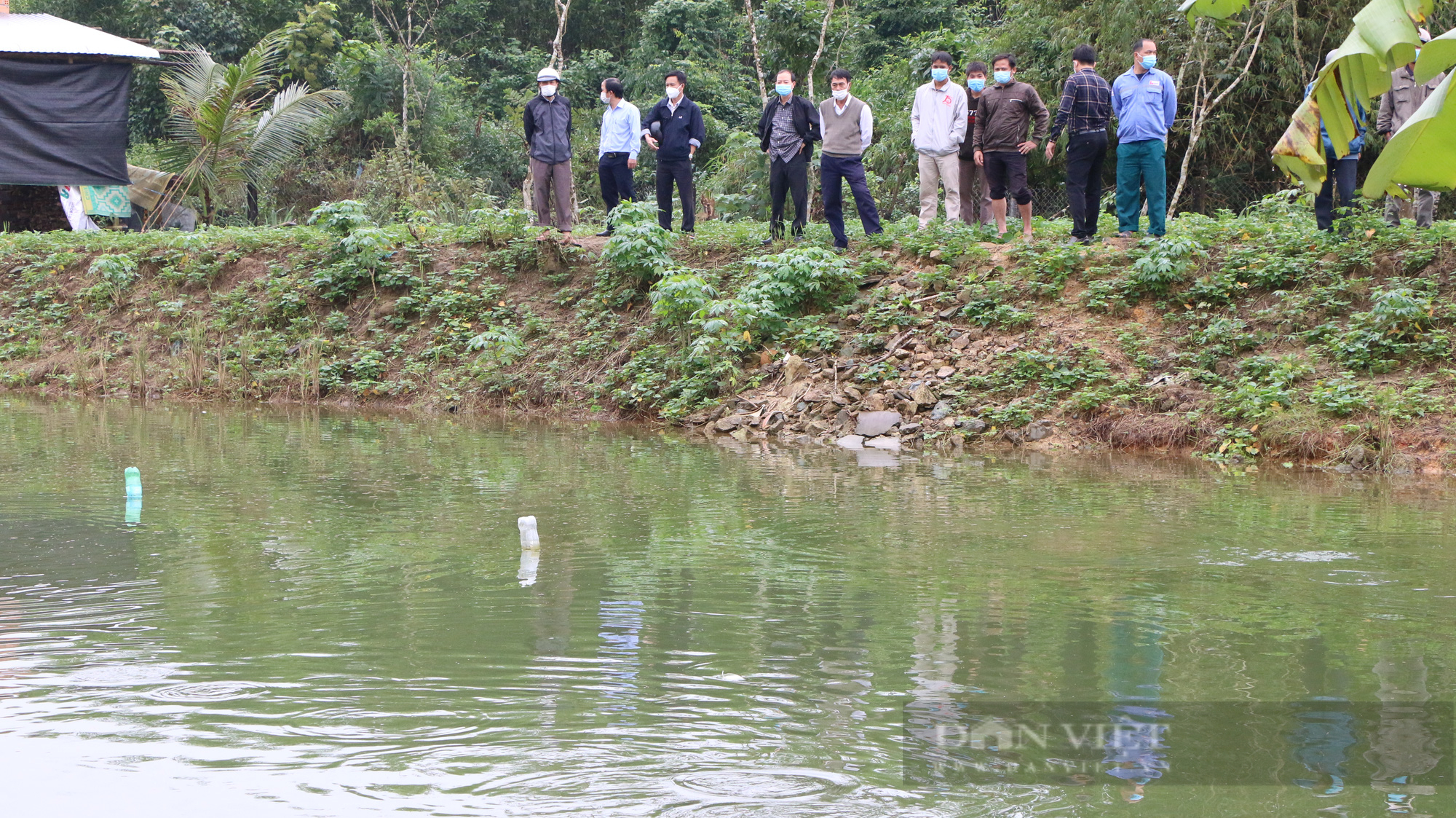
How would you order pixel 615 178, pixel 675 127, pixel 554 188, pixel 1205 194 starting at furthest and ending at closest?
pixel 1205 194, pixel 554 188, pixel 615 178, pixel 675 127

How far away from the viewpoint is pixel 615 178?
1539cm

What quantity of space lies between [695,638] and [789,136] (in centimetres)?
925

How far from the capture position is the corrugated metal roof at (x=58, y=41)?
20.8 m

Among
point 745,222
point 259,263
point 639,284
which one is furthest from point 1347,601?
point 259,263

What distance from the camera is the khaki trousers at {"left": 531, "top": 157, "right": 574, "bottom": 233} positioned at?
15648 millimetres

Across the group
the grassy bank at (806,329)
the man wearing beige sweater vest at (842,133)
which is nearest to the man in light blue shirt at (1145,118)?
the grassy bank at (806,329)

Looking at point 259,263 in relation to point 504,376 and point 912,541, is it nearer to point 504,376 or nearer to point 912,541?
point 504,376

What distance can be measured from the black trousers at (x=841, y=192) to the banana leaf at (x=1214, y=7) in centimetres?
865

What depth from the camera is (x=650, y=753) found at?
4.07 meters

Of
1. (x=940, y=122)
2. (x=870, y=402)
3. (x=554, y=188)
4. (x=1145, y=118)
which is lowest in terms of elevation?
(x=870, y=402)

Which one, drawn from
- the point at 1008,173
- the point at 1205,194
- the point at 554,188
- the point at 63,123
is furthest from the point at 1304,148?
the point at 63,123

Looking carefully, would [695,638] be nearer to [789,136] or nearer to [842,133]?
[842,133]

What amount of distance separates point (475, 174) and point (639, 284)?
15150 millimetres

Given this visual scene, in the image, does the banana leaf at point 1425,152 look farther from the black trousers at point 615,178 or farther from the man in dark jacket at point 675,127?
the black trousers at point 615,178
